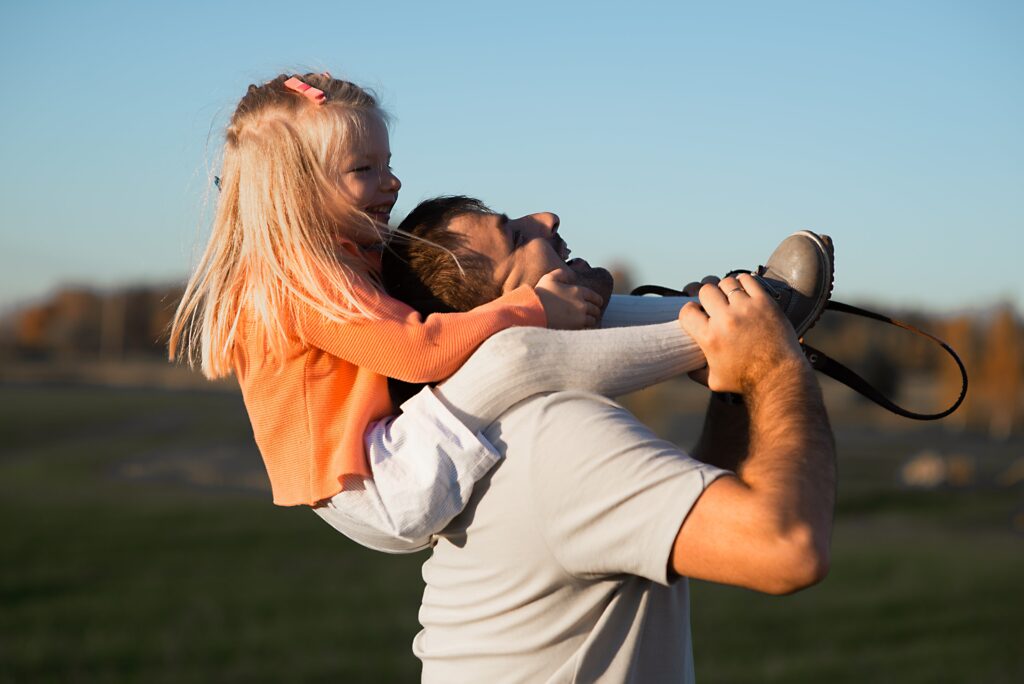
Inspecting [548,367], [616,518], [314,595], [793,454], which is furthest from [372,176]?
[314,595]

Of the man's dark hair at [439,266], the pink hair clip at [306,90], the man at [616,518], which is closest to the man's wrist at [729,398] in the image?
the man at [616,518]

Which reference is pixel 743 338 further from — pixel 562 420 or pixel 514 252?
pixel 514 252

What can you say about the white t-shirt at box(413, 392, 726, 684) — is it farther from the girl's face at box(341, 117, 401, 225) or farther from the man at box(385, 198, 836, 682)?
the girl's face at box(341, 117, 401, 225)

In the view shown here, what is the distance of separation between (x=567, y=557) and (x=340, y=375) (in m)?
0.67

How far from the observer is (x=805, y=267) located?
2.53 meters

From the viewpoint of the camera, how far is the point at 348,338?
2.26 meters

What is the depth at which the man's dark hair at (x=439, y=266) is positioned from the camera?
2.53m

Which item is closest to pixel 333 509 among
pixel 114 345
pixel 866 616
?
pixel 866 616

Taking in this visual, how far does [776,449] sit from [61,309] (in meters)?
106

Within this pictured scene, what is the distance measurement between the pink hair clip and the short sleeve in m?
0.95

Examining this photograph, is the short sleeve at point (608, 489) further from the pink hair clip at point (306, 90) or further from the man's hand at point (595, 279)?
the pink hair clip at point (306, 90)

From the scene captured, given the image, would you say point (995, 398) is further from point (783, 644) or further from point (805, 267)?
point (805, 267)

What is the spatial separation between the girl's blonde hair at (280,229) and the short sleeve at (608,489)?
1.76 feet

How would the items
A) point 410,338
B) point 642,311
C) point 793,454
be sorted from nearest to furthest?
point 793,454, point 410,338, point 642,311
